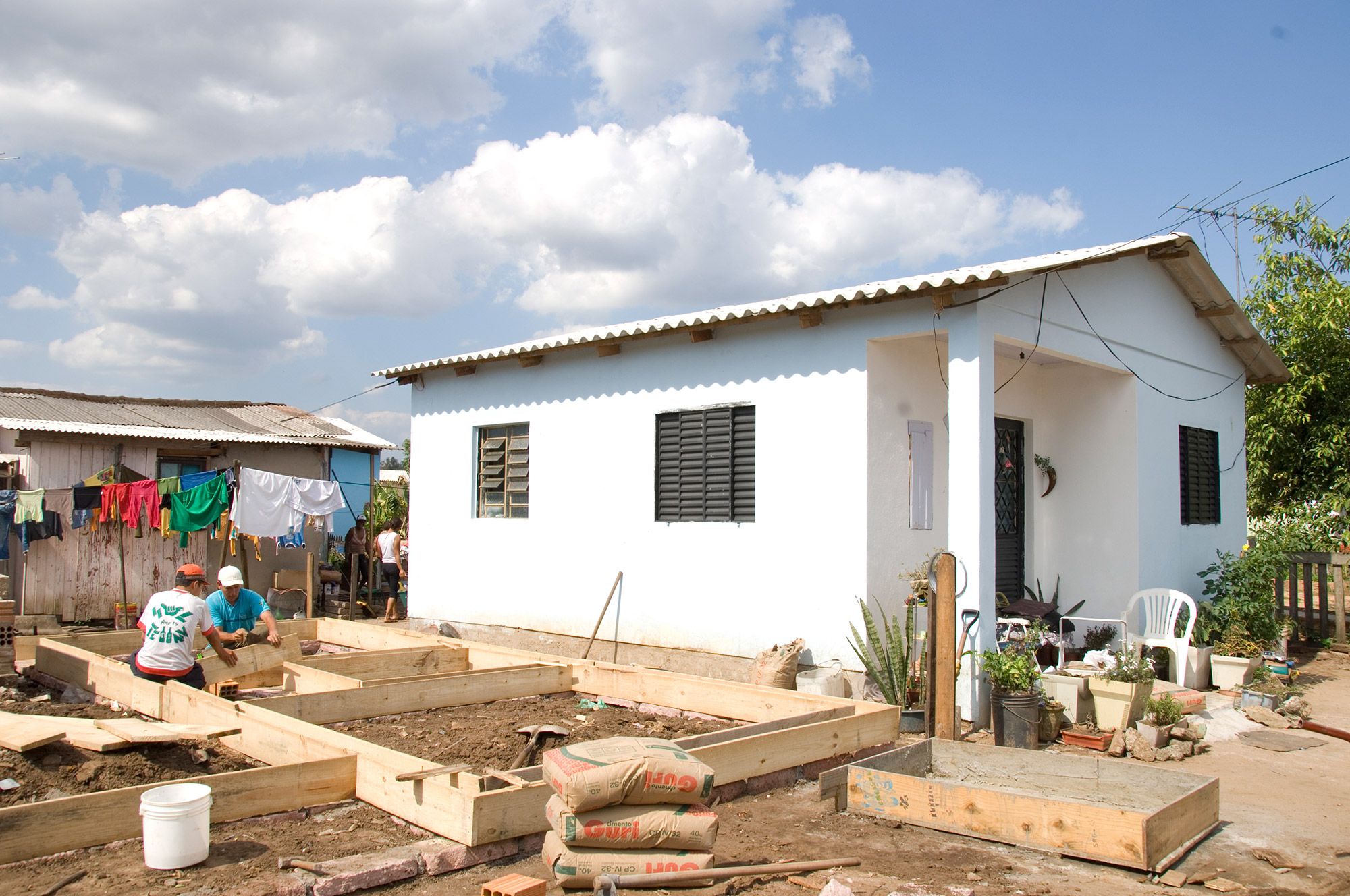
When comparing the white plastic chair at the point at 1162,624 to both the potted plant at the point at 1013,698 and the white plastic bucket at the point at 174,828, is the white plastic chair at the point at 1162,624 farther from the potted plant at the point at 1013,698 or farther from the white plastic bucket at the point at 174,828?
the white plastic bucket at the point at 174,828

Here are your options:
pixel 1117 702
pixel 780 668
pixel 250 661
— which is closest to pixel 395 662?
pixel 250 661

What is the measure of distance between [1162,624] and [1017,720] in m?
3.67

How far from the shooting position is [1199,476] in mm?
11445

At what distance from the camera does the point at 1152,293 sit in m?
10.3

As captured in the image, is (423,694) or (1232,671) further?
(1232,671)

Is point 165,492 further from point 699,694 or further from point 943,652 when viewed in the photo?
point 943,652

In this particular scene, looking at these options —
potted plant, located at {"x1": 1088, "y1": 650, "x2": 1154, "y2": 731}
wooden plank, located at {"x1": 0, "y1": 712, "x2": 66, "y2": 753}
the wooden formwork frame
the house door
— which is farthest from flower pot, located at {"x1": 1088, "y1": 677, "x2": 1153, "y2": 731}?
wooden plank, located at {"x1": 0, "y1": 712, "x2": 66, "y2": 753}

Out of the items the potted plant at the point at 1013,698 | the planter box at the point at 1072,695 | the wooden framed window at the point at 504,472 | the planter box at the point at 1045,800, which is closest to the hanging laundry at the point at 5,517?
the wooden framed window at the point at 504,472

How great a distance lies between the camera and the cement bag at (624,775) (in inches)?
Result: 164

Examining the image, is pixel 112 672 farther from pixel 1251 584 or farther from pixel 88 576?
pixel 1251 584

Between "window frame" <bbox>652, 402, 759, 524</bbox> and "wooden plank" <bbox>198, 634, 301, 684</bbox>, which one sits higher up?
"window frame" <bbox>652, 402, 759, 524</bbox>

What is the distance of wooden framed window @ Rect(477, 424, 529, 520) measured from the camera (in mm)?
11516

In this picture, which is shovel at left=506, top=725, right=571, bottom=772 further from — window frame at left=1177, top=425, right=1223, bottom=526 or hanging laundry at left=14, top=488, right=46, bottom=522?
hanging laundry at left=14, top=488, right=46, bottom=522

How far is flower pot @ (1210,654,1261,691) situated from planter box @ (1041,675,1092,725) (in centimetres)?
250
